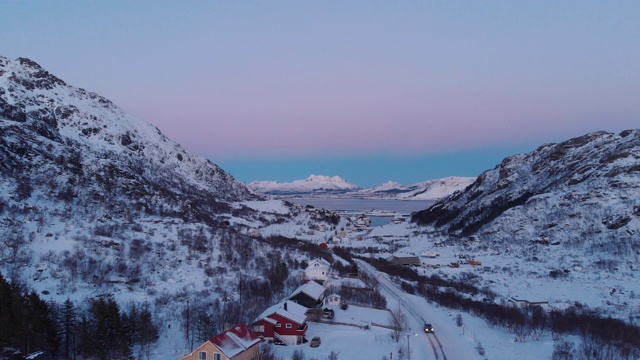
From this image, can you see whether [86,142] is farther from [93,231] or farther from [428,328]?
[428,328]

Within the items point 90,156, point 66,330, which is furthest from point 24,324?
point 90,156

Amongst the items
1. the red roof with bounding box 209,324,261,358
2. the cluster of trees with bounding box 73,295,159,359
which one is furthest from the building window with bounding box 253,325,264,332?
the cluster of trees with bounding box 73,295,159,359

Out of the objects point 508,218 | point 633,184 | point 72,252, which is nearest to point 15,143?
point 72,252

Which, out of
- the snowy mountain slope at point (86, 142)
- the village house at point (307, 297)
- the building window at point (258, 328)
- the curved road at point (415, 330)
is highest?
the snowy mountain slope at point (86, 142)

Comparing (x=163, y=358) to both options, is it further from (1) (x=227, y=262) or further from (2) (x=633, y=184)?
(2) (x=633, y=184)

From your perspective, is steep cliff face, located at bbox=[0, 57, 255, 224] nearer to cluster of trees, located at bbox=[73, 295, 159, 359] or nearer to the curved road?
cluster of trees, located at bbox=[73, 295, 159, 359]

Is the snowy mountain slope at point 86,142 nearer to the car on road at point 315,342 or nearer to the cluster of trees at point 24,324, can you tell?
the cluster of trees at point 24,324

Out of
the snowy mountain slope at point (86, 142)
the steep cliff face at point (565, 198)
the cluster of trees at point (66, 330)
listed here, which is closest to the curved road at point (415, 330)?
the cluster of trees at point (66, 330)
